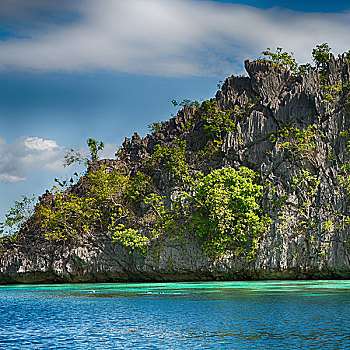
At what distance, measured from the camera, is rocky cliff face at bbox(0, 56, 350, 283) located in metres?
31.0

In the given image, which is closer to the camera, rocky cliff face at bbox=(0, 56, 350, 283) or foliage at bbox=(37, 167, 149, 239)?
rocky cliff face at bbox=(0, 56, 350, 283)

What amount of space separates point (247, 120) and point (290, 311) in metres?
22.2

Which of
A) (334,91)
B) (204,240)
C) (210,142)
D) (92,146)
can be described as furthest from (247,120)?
(92,146)

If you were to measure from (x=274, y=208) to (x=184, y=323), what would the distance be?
2006 centimetres

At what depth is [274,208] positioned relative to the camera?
32.0 meters

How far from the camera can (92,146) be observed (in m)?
40.9

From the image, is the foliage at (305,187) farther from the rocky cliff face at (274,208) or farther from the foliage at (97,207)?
the foliage at (97,207)

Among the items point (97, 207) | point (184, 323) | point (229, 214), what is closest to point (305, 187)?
point (229, 214)

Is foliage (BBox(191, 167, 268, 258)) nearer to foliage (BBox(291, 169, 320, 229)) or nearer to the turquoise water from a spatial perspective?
foliage (BBox(291, 169, 320, 229))

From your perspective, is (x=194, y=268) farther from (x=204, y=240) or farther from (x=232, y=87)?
(x=232, y=87)

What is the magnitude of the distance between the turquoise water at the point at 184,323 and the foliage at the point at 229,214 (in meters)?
11.9

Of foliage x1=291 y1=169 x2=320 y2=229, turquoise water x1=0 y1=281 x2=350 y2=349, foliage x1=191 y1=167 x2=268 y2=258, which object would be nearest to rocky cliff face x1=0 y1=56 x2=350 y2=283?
foliage x1=291 y1=169 x2=320 y2=229

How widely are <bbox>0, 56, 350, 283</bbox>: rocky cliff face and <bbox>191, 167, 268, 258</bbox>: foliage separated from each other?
0.75 meters

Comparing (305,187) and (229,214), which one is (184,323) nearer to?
(229,214)
